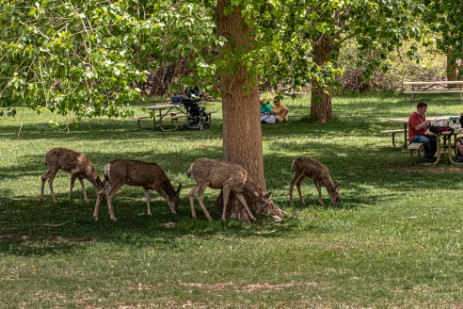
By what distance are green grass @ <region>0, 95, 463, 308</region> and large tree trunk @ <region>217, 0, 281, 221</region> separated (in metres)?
0.74

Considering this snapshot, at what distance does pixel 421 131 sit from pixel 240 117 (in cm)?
703

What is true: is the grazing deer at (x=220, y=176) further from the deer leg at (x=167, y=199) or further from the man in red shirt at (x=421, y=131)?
the man in red shirt at (x=421, y=131)

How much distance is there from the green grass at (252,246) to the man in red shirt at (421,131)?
0.62 meters

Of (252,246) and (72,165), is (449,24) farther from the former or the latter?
(72,165)

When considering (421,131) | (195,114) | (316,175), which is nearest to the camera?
(316,175)

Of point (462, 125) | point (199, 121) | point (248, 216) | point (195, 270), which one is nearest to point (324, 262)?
point (195, 270)

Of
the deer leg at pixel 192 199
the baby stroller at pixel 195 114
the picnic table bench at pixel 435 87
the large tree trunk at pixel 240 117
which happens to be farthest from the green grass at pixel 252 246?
the picnic table bench at pixel 435 87

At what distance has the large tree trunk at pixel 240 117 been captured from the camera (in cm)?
1386

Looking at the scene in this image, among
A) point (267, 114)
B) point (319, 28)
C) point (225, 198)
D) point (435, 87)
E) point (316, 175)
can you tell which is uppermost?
point (319, 28)

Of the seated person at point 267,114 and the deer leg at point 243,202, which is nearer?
the deer leg at point 243,202

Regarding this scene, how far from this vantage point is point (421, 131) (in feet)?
66.1

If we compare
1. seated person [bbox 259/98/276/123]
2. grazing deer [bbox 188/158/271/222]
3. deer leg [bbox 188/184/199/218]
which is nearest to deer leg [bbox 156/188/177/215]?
deer leg [bbox 188/184/199/218]

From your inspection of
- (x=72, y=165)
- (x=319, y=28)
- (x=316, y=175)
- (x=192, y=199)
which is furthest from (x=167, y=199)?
(x=319, y=28)

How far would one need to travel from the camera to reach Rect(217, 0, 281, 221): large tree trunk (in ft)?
45.5
